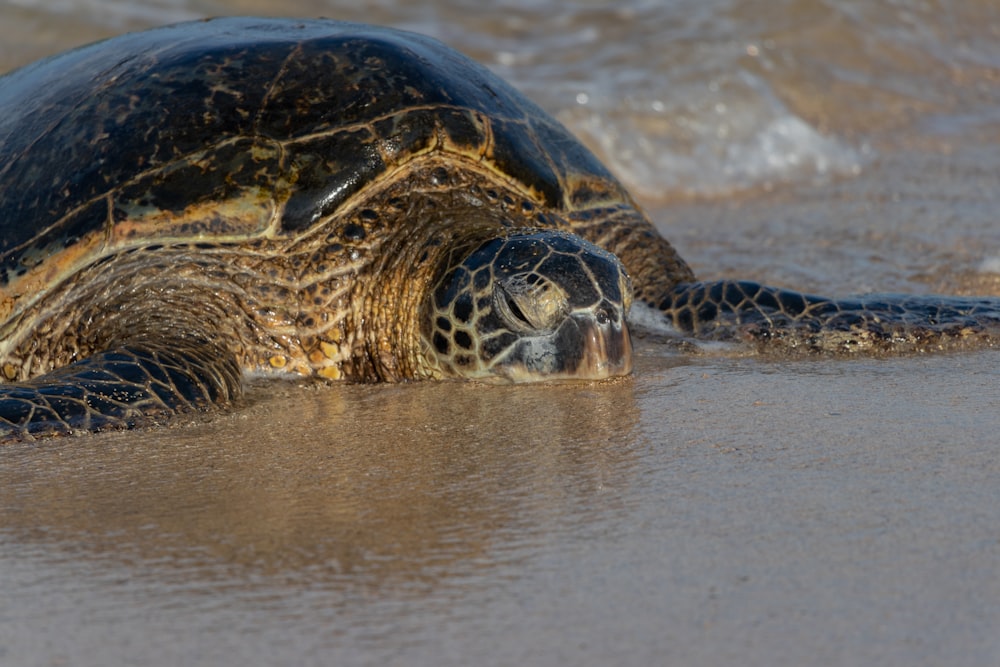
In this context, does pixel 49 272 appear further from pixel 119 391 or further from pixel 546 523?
pixel 546 523

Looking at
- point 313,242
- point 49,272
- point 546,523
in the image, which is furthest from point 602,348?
point 49,272

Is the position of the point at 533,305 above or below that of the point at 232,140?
below

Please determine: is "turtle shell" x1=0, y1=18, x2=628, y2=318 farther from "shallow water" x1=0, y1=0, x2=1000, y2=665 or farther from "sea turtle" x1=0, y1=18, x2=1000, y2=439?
"shallow water" x1=0, y1=0, x2=1000, y2=665

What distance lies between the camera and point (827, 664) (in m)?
1.86

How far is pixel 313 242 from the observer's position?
419cm

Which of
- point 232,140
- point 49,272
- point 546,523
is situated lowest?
point 546,523

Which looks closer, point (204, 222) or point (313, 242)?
point (204, 222)

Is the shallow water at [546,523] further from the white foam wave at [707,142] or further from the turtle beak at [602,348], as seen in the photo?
the white foam wave at [707,142]

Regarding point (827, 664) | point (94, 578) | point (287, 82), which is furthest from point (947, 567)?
point (287, 82)

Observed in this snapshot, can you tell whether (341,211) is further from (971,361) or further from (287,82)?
(971,361)

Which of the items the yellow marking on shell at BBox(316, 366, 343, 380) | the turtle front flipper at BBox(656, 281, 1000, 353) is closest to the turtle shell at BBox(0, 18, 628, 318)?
the yellow marking on shell at BBox(316, 366, 343, 380)

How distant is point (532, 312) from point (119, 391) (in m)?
1.24

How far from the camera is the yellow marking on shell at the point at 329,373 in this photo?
13.7ft

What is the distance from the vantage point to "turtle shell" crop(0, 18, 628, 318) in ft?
Result: 13.5
